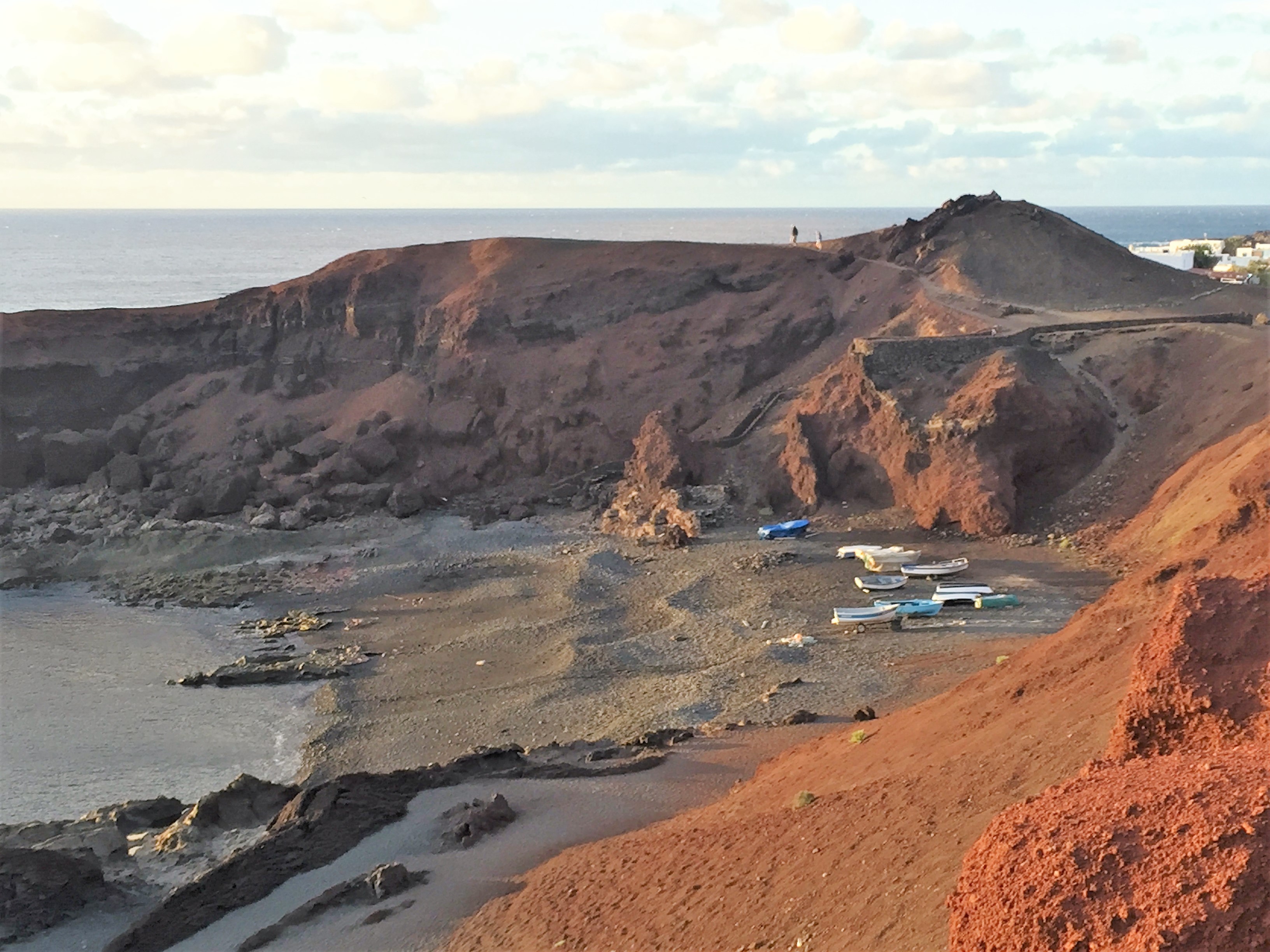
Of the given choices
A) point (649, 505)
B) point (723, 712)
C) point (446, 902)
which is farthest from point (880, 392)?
point (446, 902)

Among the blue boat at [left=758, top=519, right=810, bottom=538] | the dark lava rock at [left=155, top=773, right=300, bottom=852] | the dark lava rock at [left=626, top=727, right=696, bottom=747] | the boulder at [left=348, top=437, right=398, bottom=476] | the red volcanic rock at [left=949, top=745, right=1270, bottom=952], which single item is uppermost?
the red volcanic rock at [left=949, top=745, right=1270, bottom=952]

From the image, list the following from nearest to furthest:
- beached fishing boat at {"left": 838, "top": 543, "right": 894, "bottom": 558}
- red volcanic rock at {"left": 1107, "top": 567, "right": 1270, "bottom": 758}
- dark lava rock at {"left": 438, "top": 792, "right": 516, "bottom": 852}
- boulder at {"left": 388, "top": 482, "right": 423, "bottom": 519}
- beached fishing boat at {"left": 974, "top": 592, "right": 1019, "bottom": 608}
A: red volcanic rock at {"left": 1107, "top": 567, "right": 1270, "bottom": 758}, dark lava rock at {"left": 438, "top": 792, "right": 516, "bottom": 852}, beached fishing boat at {"left": 974, "top": 592, "right": 1019, "bottom": 608}, beached fishing boat at {"left": 838, "top": 543, "right": 894, "bottom": 558}, boulder at {"left": 388, "top": 482, "right": 423, "bottom": 519}

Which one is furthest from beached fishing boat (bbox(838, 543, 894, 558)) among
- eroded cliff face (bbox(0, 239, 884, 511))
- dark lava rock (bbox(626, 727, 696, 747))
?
dark lava rock (bbox(626, 727, 696, 747))

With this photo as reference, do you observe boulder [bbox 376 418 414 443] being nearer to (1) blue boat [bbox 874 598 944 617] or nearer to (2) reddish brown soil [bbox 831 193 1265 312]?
(2) reddish brown soil [bbox 831 193 1265 312]

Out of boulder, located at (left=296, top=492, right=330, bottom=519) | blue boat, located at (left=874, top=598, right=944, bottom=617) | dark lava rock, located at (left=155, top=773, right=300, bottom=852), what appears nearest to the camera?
dark lava rock, located at (left=155, top=773, right=300, bottom=852)

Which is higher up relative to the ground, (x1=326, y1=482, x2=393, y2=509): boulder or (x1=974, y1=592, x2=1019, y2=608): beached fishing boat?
(x1=326, y1=482, x2=393, y2=509): boulder

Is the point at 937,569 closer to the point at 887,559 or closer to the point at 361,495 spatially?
the point at 887,559

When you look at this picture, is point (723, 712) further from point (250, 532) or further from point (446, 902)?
point (250, 532)

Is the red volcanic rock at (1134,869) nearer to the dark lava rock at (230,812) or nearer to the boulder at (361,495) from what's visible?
the dark lava rock at (230,812)
